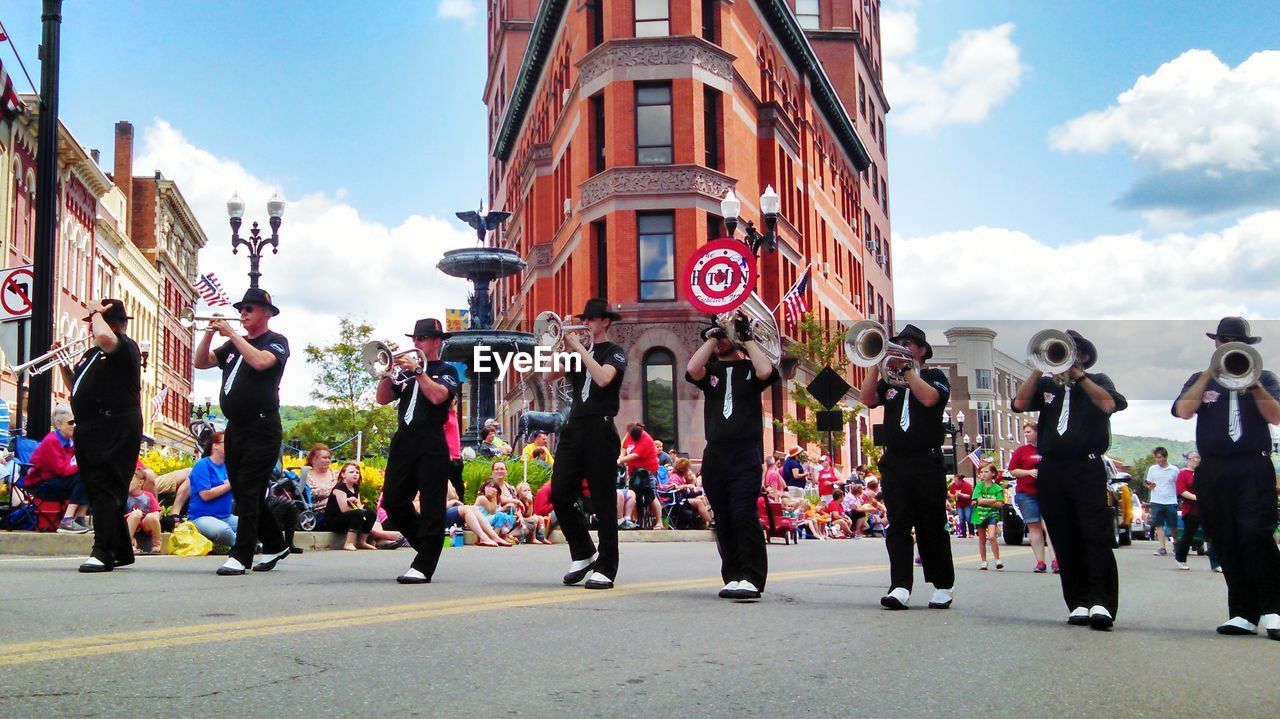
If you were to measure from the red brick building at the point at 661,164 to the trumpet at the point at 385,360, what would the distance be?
28.3m

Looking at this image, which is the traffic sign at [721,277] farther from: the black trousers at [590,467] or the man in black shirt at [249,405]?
the man in black shirt at [249,405]

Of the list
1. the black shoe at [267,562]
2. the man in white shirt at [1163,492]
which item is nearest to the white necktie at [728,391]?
the black shoe at [267,562]

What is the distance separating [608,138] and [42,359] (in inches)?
1076

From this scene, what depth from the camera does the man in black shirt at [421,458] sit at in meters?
9.41

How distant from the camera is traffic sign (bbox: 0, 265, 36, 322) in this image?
16156 millimetres

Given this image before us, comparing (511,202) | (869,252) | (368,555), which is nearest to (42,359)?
(368,555)

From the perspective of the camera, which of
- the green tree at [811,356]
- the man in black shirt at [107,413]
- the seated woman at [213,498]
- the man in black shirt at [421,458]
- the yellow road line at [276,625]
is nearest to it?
the yellow road line at [276,625]

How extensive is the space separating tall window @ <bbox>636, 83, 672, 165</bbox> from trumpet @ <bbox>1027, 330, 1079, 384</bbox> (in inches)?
1290

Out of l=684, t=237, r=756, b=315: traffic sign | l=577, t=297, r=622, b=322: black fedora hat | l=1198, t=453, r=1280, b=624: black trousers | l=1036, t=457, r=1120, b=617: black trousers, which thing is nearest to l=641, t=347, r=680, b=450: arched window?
l=684, t=237, r=756, b=315: traffic sign

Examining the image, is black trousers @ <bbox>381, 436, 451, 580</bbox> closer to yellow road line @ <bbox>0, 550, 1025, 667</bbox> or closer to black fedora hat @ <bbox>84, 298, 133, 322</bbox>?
yellow road line @ <bbox>0, 550, 1025, 667</bbox>

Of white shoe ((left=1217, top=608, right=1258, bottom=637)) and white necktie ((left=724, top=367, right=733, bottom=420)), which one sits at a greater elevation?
white necktie ((left=724, top=367, right=733, bottom=420))

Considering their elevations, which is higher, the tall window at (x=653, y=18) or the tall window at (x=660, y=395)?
the tall window at (x=653, y=18)

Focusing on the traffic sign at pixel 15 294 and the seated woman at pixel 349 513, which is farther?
the traffic sign at pixel 15 294

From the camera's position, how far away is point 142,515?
1391cm
